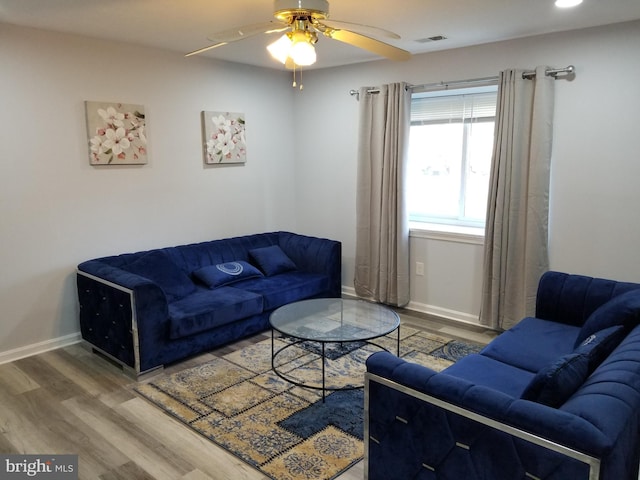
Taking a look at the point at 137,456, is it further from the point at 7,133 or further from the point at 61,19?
the point at 61,19

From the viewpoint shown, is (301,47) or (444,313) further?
(444,313)

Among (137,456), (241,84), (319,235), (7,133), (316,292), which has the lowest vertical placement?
(137,456)

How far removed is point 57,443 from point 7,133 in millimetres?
2178

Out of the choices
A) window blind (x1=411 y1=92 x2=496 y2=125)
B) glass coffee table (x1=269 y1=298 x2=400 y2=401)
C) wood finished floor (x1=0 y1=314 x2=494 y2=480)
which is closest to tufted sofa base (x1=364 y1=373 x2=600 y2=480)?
wood finished floor (x1=0 y1=314 x2=494 y2=480)

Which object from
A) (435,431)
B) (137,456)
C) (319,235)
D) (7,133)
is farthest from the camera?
(319,235)

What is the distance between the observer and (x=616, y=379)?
173 cm

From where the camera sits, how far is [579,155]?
369 centimetres

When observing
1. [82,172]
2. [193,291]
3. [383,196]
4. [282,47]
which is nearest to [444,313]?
[383,196]

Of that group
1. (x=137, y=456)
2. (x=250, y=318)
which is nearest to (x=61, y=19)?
(x=250, y=318)

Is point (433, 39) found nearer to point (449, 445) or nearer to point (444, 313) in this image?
point (444, 313)

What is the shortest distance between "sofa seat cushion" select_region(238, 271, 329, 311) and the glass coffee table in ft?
1.46

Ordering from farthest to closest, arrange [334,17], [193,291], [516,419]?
[193,291] < [334,17] < [516,419]

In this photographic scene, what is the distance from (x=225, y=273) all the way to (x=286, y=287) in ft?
1.80

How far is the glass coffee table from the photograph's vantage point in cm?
309
